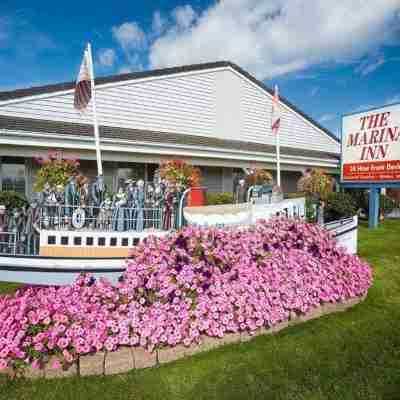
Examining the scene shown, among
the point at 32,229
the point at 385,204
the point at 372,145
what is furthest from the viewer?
the point at 385,204

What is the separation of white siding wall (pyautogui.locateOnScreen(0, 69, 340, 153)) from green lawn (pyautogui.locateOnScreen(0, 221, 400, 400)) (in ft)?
32.0

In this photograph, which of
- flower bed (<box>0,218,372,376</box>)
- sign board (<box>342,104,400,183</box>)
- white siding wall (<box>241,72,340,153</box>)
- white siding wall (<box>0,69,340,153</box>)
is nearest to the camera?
flower bed (<box>0,218,372,376</box>)

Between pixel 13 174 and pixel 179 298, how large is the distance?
9303mm

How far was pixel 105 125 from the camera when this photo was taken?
1208 cm

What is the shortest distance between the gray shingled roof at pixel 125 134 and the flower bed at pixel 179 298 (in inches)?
257

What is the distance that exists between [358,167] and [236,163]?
5.70 meters

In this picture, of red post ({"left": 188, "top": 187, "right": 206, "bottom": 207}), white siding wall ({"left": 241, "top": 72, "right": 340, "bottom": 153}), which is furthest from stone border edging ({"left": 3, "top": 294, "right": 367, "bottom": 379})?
white siding wall ({"left": 241, "top": 72, "right": 340, "bottom": 153})

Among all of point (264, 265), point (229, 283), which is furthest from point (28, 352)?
point (264, 265)

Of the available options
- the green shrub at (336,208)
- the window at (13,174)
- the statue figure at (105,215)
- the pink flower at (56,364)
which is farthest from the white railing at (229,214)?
the window at (13,174)

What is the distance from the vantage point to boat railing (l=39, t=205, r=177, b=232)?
453 cm

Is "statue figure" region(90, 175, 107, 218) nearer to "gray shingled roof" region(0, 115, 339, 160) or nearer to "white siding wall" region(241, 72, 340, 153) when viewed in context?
"gray shingled roof" region(0, 115, 339, 160)

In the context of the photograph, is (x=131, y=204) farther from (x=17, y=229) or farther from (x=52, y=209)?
(x=17, y=229)

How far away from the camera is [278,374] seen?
333 centimetres

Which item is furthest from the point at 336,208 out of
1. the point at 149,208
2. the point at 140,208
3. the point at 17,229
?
the point at 17,229
